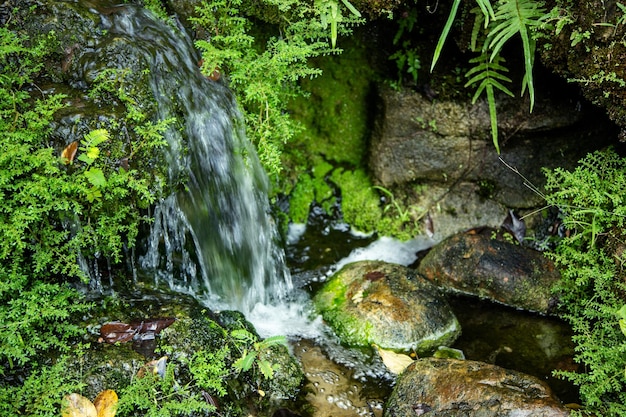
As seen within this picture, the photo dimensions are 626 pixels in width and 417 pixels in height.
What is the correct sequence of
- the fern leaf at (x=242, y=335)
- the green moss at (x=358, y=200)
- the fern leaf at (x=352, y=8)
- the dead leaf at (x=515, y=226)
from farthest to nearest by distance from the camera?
the green moss at (x=358, y=200)
the dead leaf at (x=515, y=226)
the fern leaf at (x=352, y=8)
the fern leaf at (x=242, y=335)

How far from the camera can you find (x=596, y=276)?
12.7 feet

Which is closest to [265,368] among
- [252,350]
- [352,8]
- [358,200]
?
[252,350]

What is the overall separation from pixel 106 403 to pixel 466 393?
2106mm

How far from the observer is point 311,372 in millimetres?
3822

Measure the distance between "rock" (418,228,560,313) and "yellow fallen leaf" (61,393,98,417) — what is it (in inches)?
113

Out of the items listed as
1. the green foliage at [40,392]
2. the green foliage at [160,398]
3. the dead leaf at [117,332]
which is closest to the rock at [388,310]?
the green foliage at [160,398]

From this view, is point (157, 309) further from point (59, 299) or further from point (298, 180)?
point (298, 180)

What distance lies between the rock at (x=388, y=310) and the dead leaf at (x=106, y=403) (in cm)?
179

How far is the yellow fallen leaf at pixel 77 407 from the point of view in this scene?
2852 millimetres

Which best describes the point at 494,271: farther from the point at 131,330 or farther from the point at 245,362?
the point at 131,330

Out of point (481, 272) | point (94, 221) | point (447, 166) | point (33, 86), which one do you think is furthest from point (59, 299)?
point (447, 166)

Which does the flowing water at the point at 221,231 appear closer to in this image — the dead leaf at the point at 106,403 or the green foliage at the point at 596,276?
the green foliage at the point at 596,276

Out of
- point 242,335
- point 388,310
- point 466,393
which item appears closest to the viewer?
point 466,393

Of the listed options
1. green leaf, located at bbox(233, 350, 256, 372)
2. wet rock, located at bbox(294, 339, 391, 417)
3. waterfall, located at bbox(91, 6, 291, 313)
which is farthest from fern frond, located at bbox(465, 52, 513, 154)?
green leaf, located at bbox(233, 350, 256, 372)
